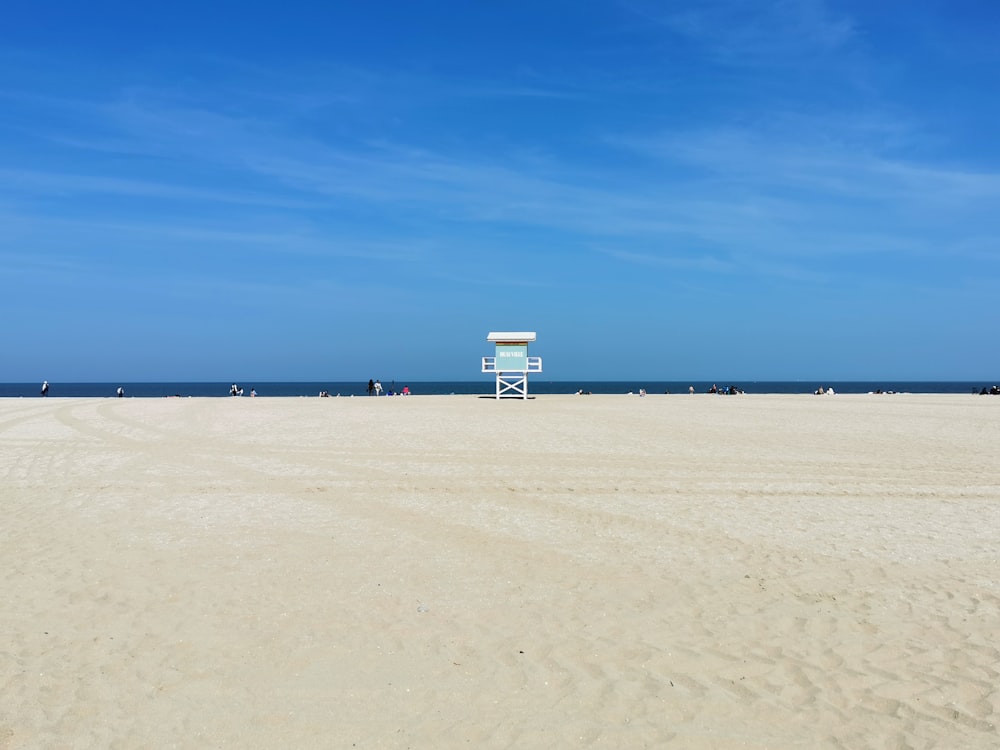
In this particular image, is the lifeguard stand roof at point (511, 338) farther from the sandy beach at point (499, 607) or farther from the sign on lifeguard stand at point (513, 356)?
the sandy beach at point (499, 607)

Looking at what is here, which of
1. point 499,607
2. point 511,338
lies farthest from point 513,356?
point 499,607

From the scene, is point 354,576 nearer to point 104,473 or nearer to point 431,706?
point 431,706

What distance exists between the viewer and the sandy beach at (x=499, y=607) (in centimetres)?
528

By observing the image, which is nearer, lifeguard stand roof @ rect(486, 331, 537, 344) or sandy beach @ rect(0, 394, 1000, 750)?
sandy beach @ rect(0, 394, 1000, 750)

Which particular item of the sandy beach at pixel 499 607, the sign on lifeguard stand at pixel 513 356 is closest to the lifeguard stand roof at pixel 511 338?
the sign on lifeguard stand at pixel 513 356

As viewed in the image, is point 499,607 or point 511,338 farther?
point 511,338

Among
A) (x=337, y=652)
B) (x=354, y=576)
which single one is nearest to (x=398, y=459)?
(x=354, y=576)

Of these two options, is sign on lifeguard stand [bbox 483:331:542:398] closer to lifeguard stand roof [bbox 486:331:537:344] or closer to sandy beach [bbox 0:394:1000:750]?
lifeguard stand roof [bbox 486:331:537:344]

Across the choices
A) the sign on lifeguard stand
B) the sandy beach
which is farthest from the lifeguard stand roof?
the sandy beach

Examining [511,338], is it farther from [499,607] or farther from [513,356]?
[499,607]

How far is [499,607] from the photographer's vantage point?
7.52 metres

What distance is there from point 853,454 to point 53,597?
18.5m

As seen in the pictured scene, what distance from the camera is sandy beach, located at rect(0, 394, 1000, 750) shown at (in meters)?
5.28

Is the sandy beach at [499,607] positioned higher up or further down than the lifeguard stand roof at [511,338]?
further down
